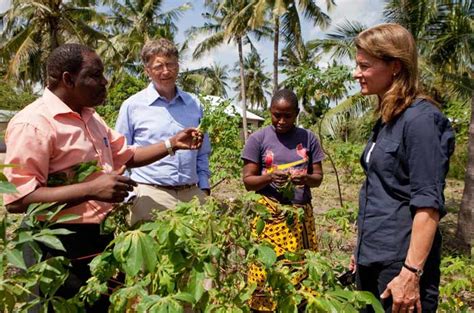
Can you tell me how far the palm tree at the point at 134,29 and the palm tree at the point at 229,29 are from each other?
6.68 ft

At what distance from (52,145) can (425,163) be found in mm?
1194

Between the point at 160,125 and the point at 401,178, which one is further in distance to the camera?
the point at 160,125

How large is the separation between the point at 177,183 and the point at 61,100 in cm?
98

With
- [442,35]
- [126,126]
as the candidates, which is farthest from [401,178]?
[442,35]

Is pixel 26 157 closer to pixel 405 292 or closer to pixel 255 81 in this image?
pixel 405 292

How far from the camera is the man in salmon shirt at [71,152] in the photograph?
60.3 inches

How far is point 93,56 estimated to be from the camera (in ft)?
5.78

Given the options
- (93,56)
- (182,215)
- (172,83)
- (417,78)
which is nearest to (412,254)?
(417,78)

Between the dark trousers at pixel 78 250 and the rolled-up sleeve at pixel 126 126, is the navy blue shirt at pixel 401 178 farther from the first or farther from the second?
the rolled-up sleeve at pixel 126 126

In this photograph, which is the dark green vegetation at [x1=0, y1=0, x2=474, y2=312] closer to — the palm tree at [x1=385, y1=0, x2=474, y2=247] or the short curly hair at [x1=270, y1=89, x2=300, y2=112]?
the palm tree at [x1=385, y1=0, x2=474, y2=247]

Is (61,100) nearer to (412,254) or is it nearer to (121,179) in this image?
(121,179)

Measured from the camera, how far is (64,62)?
171 cm

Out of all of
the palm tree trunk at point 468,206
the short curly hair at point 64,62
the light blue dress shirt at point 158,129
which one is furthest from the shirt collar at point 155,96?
the palm tree trunk at point 468,206

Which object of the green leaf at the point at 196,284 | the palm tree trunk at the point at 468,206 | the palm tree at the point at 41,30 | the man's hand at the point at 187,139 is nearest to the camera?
the green leaf at the point at 196,284
